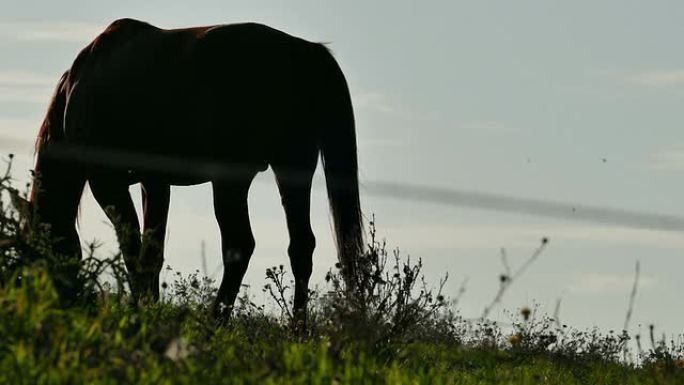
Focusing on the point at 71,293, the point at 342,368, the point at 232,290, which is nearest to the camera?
the point at 342,368

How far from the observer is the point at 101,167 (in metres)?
9.31

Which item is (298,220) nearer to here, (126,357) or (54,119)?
(54,119)

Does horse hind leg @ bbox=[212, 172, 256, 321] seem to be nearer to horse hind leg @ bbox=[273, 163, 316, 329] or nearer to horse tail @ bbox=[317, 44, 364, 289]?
horse hind leg @ bbox=[273, 163, 316, 329]

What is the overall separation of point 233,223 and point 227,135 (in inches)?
24.5

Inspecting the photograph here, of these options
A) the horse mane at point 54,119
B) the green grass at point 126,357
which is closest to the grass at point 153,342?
the green grass at point 126,357

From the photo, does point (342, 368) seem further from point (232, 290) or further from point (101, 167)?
point (101, 167)

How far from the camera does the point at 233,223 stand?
8414 mm

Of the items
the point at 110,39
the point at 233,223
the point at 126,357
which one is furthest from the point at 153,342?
the point at 110,39

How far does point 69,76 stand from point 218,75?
1.84 metres

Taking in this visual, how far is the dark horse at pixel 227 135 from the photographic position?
8.43 meters

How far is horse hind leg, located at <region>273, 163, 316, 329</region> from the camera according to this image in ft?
27.6

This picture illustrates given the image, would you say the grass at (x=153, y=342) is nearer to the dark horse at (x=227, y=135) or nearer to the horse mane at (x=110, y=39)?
the dark horse at (x=227, y=135)

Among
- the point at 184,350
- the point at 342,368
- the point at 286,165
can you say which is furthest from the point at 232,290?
the point at 184,350

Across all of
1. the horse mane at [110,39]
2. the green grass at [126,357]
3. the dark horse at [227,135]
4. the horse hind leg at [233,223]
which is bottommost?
the green grass at [126,357]
